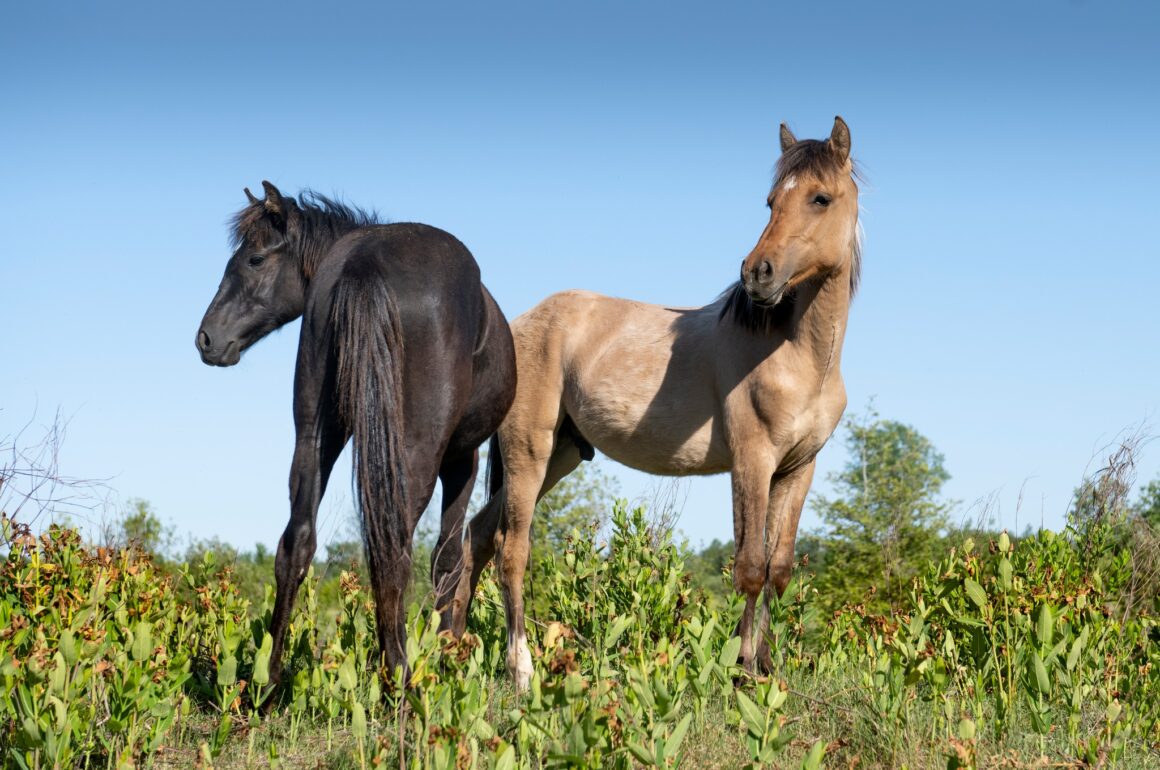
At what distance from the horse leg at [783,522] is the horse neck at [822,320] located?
67 cm

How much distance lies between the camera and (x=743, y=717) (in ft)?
10.2

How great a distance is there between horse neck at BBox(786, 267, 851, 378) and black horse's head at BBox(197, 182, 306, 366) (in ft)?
9.34

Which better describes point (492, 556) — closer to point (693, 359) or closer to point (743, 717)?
point (693, 359)

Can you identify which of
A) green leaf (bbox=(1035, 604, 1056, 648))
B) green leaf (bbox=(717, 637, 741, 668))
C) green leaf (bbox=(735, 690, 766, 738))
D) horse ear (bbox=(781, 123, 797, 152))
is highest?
horse ear (bbox=(781, 123, 797, 152))

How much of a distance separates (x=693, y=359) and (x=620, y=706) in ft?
12.1

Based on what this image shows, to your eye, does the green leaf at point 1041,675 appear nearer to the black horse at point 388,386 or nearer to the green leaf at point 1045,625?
the green leaf at point 1045,625

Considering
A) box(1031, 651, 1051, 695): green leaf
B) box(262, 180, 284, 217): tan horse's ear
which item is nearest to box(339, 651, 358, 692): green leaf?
box(1031, 651, 1051, 695): green leaf

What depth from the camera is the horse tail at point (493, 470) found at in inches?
300

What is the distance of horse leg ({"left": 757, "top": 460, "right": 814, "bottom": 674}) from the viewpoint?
20.1ft

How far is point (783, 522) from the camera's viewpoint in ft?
20.4

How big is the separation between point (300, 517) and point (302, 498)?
3.1 inches

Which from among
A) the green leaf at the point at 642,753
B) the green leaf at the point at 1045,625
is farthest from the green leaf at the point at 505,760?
the green leaf at the point at 1045,625

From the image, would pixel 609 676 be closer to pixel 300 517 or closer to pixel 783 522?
pixel 300 517

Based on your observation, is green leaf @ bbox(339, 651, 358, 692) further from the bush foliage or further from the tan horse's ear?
the tan horse's ear
